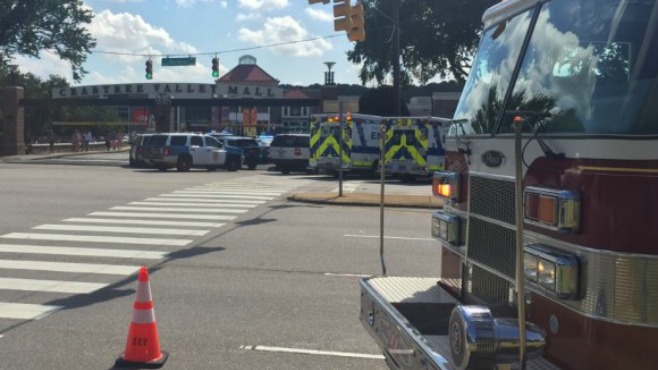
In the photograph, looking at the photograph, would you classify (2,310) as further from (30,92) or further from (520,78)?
(30,92)

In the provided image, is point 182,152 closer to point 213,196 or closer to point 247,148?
point 247,148

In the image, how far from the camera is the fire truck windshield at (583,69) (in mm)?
2506

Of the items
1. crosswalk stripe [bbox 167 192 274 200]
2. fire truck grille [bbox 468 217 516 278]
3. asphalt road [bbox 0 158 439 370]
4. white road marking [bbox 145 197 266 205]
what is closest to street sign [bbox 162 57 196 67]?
crosswalk stripe [bbox 167 192 274 200]

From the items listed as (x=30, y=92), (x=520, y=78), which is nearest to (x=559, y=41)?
(x=520, y=78)

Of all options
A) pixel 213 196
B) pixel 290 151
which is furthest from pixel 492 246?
pixel 290 151

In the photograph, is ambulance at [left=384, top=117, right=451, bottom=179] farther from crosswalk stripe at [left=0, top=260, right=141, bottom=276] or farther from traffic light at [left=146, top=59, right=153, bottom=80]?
crosswalk stripe at [left=0, top=260, right=141, bottom=276]

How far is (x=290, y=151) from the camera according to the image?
32.7 metres

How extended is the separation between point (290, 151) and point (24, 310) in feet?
85.2

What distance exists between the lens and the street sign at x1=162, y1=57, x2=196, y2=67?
4300cm

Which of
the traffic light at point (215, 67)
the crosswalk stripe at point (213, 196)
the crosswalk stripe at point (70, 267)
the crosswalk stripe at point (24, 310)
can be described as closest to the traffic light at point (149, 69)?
the traffic light at point (215, 67)

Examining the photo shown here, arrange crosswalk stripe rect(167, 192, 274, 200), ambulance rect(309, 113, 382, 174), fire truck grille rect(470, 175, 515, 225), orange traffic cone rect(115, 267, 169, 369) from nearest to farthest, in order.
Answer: fire truck grille rect(470, 175, 515, 225) < orange traffic cone rect(115, 267, 169, 369) < crosswalk stripe rect(167, 192, 274, 200) < ambulance rect(309, 113, 382, 174)

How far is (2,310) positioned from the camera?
22.6 ft

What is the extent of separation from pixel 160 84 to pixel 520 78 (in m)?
51.0

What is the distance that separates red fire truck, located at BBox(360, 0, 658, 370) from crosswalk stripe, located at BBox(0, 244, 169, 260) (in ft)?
22.5
